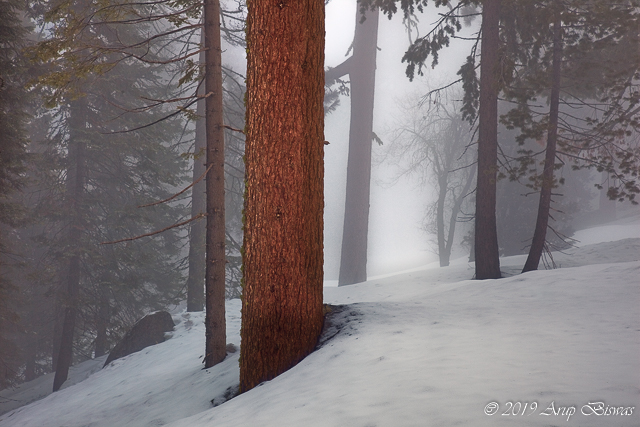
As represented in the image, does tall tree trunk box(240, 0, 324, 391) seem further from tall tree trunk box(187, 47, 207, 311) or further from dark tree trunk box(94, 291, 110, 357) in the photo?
dark tree trunk box(94, 291, 110, 357)

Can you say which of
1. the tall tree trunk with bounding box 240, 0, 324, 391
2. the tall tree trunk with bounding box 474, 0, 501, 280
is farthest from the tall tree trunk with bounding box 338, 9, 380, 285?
the tall tree trunk with bounding box 240, 0, 324, 391

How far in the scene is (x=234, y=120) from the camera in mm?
16703

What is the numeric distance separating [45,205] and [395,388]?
1341 cm

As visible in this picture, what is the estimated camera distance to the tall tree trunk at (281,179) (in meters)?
4.38

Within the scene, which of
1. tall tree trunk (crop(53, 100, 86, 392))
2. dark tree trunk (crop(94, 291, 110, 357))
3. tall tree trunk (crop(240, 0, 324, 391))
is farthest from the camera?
dark tree trunk (crop(94, 291, 110, 357))

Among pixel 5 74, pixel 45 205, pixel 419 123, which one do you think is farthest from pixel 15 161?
pixel 419 123

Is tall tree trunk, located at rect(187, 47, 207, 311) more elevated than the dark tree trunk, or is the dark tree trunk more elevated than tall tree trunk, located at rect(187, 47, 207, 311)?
tall tree trunk, located at rect(187, 47, 207, 311)

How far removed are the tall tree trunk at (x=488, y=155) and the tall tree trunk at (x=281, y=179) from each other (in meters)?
6.52

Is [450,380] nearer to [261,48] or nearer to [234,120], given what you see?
[261,48]

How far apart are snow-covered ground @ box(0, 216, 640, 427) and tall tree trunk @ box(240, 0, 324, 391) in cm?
46

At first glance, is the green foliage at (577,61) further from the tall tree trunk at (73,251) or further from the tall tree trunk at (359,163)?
the tall tree trunk at (73,251)

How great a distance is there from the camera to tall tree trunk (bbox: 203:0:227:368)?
6.53 meters

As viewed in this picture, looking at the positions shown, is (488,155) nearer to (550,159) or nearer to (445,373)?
(550,159)

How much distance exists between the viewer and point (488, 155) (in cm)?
993
